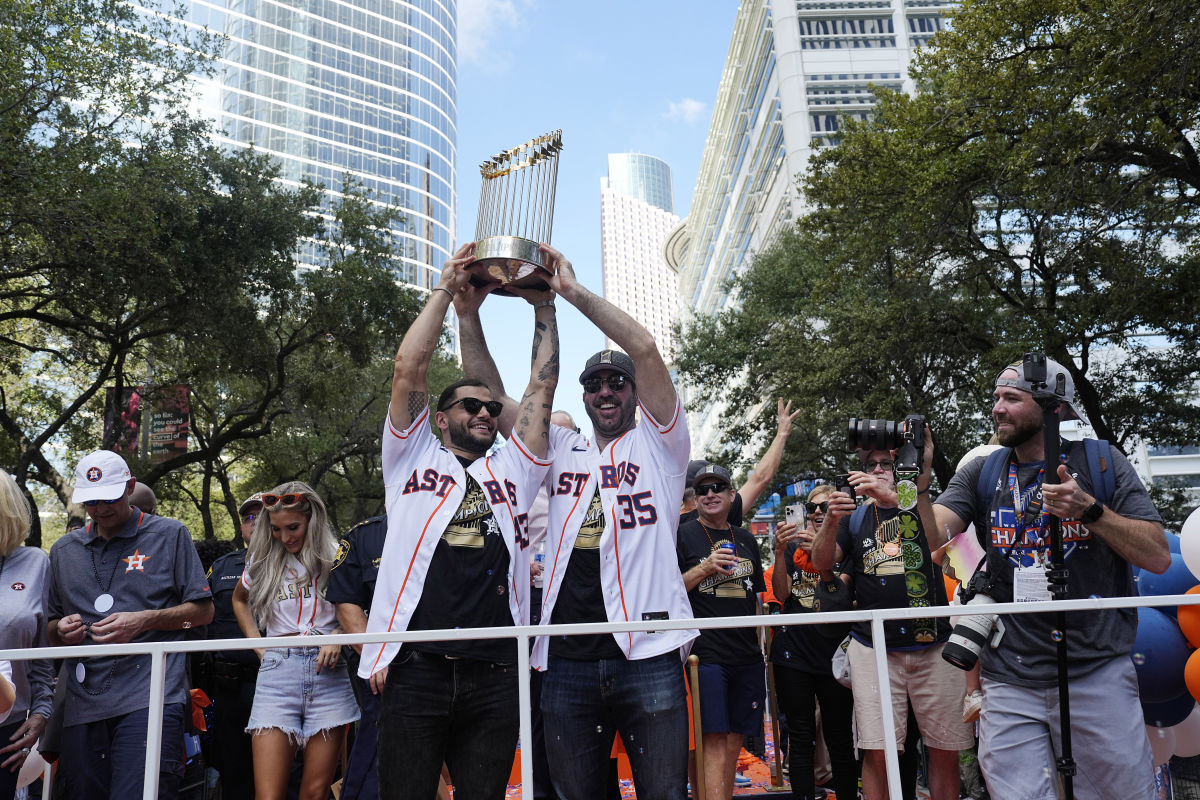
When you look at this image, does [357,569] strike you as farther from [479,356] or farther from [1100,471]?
[1100,471]

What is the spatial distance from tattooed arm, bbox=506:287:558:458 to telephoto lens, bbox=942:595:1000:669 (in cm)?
171

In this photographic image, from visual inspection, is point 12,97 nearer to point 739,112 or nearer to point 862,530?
point 862,530

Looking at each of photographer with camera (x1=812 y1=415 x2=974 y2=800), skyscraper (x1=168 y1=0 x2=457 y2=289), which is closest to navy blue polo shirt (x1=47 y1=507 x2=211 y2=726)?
photographer with camera (x1=812 y1=415 x2=974 y2=800)

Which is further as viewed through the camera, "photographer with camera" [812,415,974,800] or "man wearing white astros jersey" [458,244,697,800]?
"photographer with camera" [812,415,974,800]

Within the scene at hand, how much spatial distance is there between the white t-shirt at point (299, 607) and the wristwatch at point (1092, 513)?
3.76 m

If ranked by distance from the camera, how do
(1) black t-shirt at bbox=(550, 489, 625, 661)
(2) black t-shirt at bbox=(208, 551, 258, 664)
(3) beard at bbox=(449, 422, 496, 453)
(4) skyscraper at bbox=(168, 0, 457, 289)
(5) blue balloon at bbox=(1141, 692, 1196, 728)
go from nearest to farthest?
(1) black t-shirt at bbox=(550, 489, 625, 661)
(3) beard at bbox=(449, 422, 496, 453)
(5) blue balloon at bbox=(1141, 692, 1196, 728)
(2) black t-shirt at bbox=(208, 551, 258, 664)
(4) skyscraper at bbox=(168, 0, 457, 289)

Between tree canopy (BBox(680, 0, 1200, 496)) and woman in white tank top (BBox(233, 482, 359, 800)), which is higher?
tree canopy (BBox(680, 0, 1200, 496))

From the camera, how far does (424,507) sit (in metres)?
3.55

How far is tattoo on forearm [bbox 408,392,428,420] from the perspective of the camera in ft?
12.1

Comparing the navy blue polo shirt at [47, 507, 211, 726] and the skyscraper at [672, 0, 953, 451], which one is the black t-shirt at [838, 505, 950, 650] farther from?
the skyscraper at [672, 0, 953, 451]

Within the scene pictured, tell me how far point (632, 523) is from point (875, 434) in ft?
4.91

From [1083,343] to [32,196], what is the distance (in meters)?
17.2

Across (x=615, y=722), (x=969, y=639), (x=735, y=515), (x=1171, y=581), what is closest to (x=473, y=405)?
(x=615, y=722)

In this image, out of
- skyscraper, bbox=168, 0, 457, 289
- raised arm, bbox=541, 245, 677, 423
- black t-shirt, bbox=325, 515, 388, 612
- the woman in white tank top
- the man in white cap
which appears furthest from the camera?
skyscraper, bbox=168, 0, 457, 289
